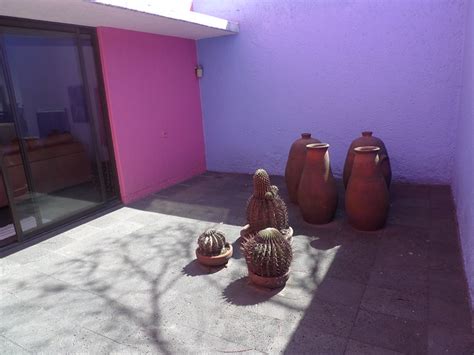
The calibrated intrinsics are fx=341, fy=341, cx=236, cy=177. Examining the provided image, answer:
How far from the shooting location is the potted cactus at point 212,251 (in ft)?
10.9

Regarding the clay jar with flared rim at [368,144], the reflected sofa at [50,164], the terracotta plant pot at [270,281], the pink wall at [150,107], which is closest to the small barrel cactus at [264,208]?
the terracotta plant pot at [270,281]

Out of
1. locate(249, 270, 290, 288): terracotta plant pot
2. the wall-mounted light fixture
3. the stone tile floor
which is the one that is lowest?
the stone tile floor

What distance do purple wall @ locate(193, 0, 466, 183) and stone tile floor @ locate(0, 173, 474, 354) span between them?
1.51 m

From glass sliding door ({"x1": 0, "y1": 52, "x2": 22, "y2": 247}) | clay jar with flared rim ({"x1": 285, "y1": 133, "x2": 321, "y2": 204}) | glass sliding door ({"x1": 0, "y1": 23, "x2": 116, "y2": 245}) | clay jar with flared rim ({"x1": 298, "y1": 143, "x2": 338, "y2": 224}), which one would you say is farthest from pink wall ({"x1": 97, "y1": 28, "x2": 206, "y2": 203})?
clay jar with flared rim ({"x1": 298, "y1": 143, "x2": 338, "y2": 224})

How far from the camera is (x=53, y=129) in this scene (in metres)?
4.98

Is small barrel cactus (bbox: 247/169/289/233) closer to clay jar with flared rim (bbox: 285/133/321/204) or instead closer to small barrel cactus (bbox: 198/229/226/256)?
small barrel cactus (bbox: 198/229/226/256)

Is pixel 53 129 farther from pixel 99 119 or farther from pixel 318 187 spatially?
pixel 318 187

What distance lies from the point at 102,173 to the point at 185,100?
7.44 feet

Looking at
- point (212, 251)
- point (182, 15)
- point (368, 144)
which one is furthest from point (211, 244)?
point (182, 15)

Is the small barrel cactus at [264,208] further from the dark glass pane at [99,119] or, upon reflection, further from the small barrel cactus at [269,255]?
the dark glass pane at [99,119]

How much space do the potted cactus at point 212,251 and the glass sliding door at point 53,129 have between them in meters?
2.46

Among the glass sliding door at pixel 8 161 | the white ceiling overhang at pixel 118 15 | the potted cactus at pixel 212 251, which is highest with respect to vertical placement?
the white ceiling overhang at pixel 118 15

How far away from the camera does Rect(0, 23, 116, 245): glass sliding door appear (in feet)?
14.1

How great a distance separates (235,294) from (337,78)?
4181mm
